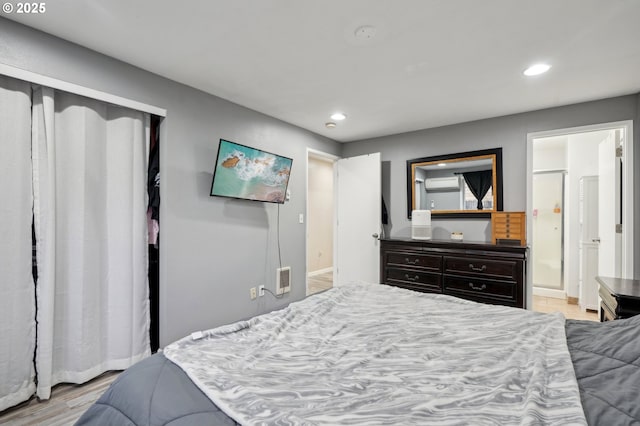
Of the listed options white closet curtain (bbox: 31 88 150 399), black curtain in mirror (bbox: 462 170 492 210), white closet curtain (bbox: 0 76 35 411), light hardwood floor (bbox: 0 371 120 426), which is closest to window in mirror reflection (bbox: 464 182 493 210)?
black curtain in mirror (bbox: 462 170 492 210)

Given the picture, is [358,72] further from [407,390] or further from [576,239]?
[576,239]

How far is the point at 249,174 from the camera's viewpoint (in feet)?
9.89

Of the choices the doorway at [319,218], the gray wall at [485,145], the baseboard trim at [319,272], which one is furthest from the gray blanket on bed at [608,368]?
the baseboard trim at [319,272]

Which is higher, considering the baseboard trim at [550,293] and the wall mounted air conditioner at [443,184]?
the wall mounted air conditioner at [443,184]

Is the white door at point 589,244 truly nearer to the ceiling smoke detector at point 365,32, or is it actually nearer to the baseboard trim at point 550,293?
the baseboard trim at point 550,293

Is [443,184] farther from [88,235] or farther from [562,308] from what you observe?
[88,235]

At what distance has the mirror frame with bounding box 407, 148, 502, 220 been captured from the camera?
3.51 m

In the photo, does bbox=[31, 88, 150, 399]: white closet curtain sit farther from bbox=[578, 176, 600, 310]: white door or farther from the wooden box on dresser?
bbox=[578, 176, 600, 310]: white door

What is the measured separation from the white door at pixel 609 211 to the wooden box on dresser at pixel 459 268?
926 millimetres

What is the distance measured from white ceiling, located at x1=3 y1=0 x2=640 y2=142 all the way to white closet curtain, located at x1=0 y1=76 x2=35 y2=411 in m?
0.57

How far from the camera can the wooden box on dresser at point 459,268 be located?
3.00m

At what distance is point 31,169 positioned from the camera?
→ 1948 millimetres

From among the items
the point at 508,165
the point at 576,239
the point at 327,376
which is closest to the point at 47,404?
the point at 327,376

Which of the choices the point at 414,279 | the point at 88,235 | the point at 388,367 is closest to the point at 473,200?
the point at 414,279
